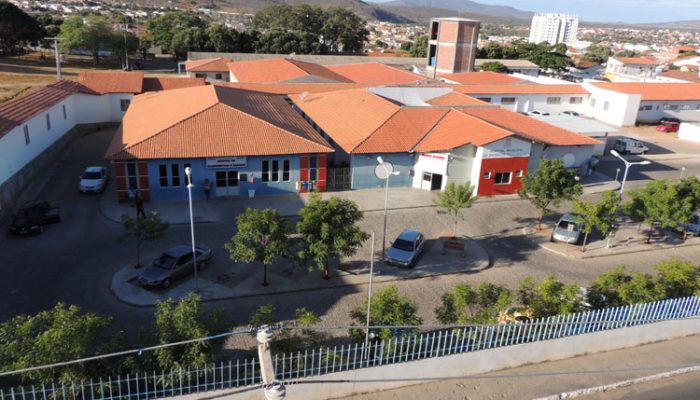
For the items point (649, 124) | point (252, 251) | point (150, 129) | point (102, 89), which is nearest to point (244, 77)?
point (102, 89)

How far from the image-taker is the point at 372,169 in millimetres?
→ 31609

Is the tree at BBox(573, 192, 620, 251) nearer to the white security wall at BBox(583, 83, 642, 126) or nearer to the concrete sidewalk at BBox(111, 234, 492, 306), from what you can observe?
the concrete sidewalk at BBox(111, 234, 492, 306)

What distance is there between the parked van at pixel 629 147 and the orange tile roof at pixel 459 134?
59.1 feet

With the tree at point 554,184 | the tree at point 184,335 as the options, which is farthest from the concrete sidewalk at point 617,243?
the tree at point 184,335

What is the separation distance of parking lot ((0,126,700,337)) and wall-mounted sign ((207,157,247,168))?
396 centimetres

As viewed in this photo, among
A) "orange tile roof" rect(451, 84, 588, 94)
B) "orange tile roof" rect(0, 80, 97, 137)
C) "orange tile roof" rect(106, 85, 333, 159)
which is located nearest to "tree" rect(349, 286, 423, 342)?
"orange tile roof" rect(106, 85, 333, 159)

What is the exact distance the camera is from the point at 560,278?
22.3 m

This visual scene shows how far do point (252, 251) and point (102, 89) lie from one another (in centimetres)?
3243

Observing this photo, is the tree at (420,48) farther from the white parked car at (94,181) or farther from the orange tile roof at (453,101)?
the white parked car at (94,181)

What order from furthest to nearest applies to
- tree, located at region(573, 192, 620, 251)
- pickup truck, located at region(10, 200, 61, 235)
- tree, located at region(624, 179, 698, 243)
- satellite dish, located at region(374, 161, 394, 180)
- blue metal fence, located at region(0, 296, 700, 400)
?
1. tree, located at region(624, 179, 698, 243)
2. tree, located at region(573, 192, 620, 251)
3. pickup truck, located at region(10, 200, 61, 235)
4. satellite dish, located at region(374, 161, 394, 180)
5. blue metal fence, located at region(0, 296, 700, 400)

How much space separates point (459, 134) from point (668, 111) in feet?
130

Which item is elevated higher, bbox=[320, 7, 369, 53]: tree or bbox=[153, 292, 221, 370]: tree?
bbox=[320, 7, 369, 53]: tree

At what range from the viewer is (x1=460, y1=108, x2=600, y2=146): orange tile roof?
34062 millimetres

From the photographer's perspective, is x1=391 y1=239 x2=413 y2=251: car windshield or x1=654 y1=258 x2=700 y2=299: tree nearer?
x1=654 y1=258 x2=700 y2=299: tree
